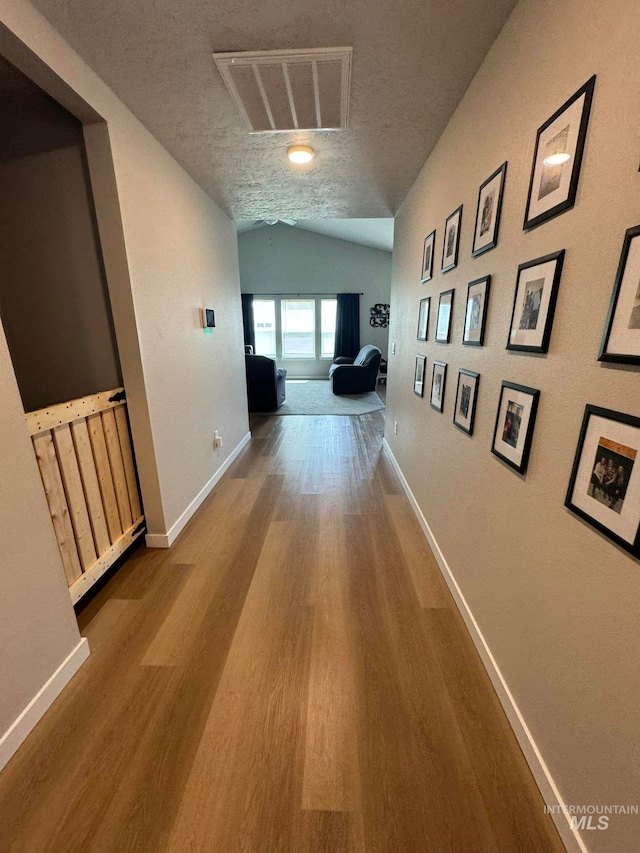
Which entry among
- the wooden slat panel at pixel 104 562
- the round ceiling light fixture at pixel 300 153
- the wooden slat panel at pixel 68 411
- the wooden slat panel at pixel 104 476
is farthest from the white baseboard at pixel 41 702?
the round ceiling light fixture at pixel 300 153

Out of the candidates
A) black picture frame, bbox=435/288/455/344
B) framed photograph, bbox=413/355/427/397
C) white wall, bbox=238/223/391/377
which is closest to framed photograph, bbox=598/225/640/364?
black picture frame, bbox=435/288/455/344

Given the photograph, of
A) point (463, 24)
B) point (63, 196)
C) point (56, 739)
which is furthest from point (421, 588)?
point (63, 196)

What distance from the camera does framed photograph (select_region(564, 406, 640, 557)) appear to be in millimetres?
710

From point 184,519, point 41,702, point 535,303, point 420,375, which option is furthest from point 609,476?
point 184,519

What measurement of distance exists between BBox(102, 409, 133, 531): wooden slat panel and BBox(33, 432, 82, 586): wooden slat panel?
13.6 inches

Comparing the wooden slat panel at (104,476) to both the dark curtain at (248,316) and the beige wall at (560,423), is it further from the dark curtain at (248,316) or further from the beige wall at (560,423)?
the dark curtain at (248,316)

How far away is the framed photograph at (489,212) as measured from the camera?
50.0 inches

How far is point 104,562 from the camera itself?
69.0 inches

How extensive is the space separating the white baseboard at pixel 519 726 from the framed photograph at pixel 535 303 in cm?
118

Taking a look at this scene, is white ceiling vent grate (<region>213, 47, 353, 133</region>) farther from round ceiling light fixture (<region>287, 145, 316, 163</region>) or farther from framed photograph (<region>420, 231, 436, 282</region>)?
framed photograph (<region>420, 231, 436, 282</region>)

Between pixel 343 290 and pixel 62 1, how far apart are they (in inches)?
290

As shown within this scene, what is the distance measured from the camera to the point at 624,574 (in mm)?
728

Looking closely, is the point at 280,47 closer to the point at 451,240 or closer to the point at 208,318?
the point at 451,240

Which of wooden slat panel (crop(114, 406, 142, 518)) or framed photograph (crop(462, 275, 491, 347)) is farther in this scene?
wooden slat panel (crop(114, 406, 142, 518))
